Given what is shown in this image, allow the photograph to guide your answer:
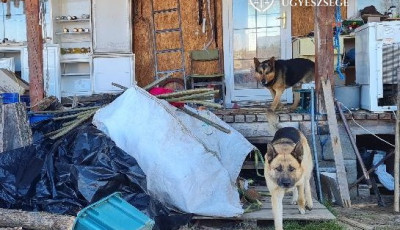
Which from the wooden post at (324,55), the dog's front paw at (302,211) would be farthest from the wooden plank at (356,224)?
the wooden post at (324,55)

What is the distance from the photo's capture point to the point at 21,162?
4.71 metres

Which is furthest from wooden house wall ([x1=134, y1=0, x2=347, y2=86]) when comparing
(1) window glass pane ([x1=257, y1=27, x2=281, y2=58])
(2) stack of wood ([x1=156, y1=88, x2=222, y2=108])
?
(2) stack of wood ([x1=156, y1=88, x2=222, y2=108])

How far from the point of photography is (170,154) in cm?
469

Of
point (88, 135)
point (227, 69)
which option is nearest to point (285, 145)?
point (88, 135)

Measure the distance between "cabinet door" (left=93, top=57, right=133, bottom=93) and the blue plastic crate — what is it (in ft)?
16.7

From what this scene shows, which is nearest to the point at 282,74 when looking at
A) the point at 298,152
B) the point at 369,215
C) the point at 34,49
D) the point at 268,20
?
the point at 268,20

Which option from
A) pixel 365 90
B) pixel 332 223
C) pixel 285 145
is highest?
pixel 365 90

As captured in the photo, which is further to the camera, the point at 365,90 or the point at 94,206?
the point at 365,90

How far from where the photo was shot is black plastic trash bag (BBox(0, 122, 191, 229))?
426 centimetres

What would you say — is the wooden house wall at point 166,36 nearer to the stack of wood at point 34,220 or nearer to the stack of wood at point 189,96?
the stack of wood at point 189,96

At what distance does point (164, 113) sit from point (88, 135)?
78cm

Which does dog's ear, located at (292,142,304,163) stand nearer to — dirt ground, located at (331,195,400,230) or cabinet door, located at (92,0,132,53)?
dirt ground, located at (331,195,400,230)

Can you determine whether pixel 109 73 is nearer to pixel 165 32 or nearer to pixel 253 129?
pixel 165 32

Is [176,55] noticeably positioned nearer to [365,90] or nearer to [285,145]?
[365,90]
